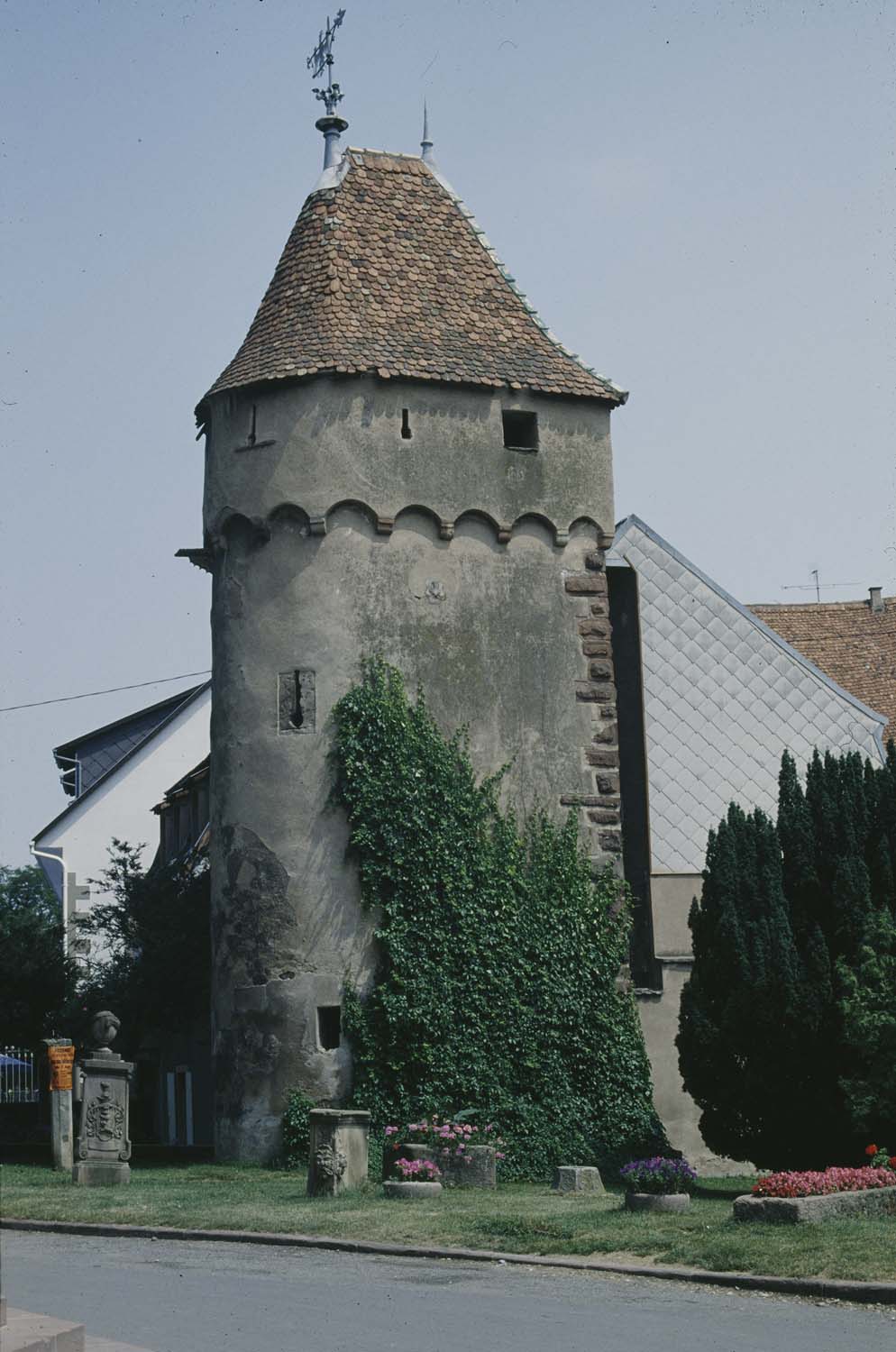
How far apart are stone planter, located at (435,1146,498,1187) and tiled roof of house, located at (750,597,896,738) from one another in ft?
52.3

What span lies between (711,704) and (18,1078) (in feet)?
76.7

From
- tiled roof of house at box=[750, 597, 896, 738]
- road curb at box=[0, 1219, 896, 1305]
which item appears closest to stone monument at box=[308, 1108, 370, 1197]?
road curb at box=[0, 1219, 896, 1305]

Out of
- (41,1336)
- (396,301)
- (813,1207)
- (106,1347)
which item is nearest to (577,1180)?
(813,1207)

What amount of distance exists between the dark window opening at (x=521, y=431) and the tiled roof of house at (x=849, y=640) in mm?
11299

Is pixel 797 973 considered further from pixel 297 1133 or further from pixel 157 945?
pixel 157 945

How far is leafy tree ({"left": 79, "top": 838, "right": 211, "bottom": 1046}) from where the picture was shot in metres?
27.7

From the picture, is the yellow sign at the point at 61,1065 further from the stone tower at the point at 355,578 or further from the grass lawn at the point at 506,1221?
the grass lawn at the point at 506,1221

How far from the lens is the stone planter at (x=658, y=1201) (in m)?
15.6

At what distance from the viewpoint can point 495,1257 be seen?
1345 centimetres

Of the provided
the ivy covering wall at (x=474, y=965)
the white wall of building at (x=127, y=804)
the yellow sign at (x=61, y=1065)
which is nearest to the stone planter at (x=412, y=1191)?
the ivy covering wall at (x=474, y=965)

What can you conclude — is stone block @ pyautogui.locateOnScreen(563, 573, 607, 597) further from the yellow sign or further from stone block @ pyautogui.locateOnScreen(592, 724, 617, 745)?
the yellow sign

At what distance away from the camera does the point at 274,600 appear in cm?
2330

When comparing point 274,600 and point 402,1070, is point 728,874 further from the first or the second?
point 274,600

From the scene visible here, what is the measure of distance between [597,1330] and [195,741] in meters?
33.6
